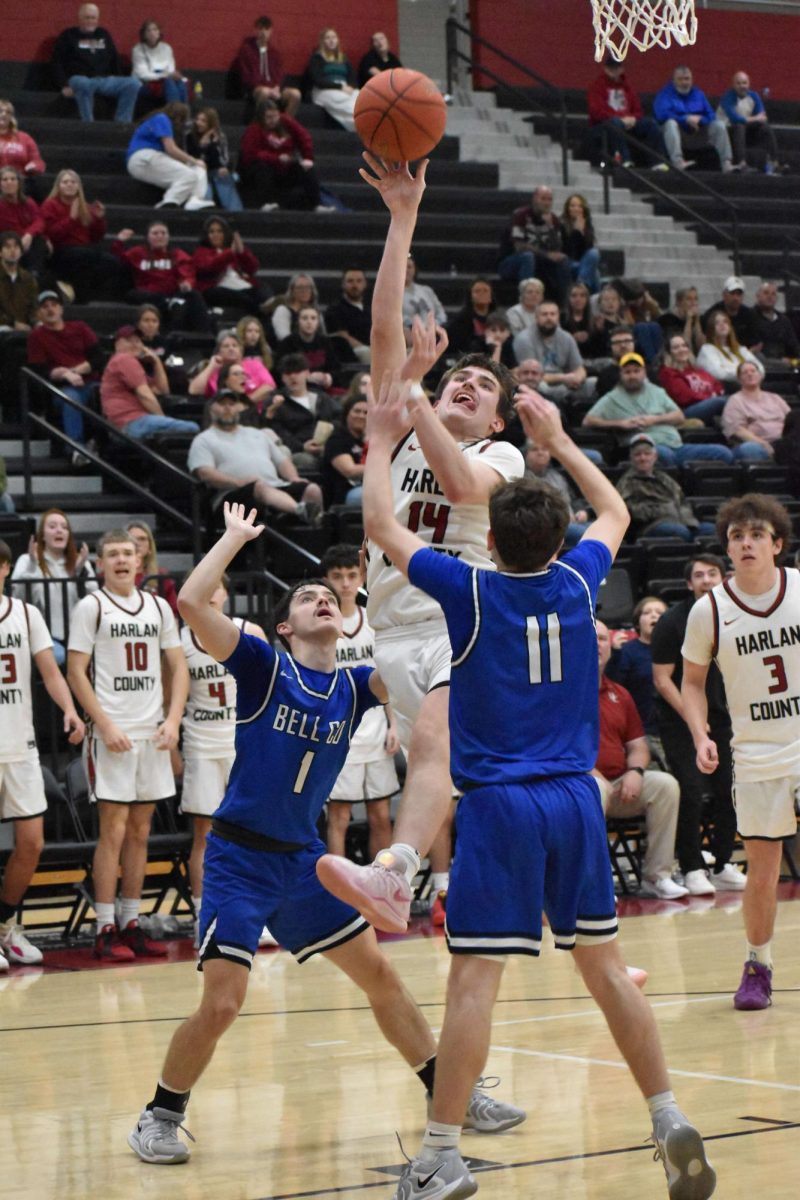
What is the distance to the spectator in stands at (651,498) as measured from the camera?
13484 millimetres

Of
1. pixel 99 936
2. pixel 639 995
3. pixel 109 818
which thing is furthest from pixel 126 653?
pixel 639 995

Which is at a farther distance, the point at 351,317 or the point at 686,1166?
the point at 351,317

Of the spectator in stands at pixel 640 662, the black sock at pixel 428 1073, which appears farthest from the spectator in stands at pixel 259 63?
the black sock at pixel 428 1073

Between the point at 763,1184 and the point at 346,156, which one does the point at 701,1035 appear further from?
the point at 346,156

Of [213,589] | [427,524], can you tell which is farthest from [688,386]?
[213,589]

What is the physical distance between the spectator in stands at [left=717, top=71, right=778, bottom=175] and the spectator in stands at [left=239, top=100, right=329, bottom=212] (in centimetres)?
634

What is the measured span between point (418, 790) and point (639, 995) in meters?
0.91

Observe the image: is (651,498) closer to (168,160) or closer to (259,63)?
(168,160)

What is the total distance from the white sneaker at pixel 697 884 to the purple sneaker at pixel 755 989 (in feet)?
12.0

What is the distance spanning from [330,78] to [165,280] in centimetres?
495

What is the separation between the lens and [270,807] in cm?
510

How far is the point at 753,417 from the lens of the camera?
15523 mm

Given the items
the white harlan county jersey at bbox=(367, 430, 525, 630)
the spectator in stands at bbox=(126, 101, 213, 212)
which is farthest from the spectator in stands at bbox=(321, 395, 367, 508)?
the white harlan county jersey at bbox=(367, 430, 525, 630)

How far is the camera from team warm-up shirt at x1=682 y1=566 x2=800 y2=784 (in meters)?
6.87
